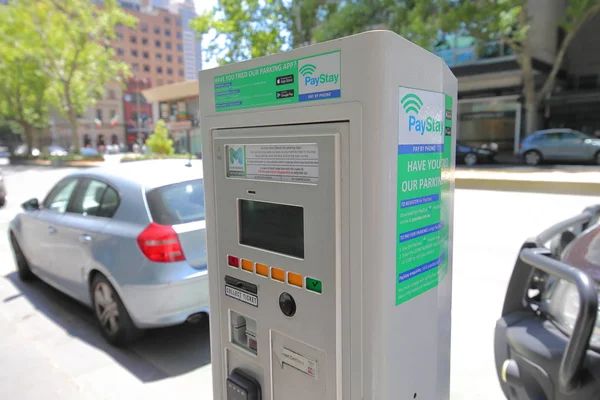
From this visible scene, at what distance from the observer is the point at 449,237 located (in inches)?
72.4

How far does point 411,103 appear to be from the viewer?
144 cm

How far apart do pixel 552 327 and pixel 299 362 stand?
56.4 inches

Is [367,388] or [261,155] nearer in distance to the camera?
[367,388]

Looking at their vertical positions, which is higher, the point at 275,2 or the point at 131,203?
the point at 275,2

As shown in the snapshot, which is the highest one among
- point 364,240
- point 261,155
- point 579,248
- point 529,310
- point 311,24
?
point 311,24

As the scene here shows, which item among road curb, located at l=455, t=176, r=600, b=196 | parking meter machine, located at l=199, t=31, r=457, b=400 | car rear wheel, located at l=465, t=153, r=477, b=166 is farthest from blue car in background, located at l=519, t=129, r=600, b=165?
parking meter machine, located at l=199, t=31, r=457, b=400

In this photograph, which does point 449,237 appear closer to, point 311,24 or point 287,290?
point 287,290

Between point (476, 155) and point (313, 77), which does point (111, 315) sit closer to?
point (313, 77)

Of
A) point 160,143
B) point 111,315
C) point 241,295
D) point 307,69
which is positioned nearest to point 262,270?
point 241,295

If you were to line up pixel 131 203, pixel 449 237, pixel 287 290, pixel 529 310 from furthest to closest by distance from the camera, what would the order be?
pixel 131 203 → pixel 529 310 → pixel 449 237 → pixel 287 290

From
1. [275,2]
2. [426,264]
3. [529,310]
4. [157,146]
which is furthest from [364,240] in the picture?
[157,146]

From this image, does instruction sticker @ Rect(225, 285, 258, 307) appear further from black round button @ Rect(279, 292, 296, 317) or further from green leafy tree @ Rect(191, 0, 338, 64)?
green leafy tree @ Rect(191, 0, 338, 64)

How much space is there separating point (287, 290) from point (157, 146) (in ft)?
79.4

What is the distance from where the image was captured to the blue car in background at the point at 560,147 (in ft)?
55.6
